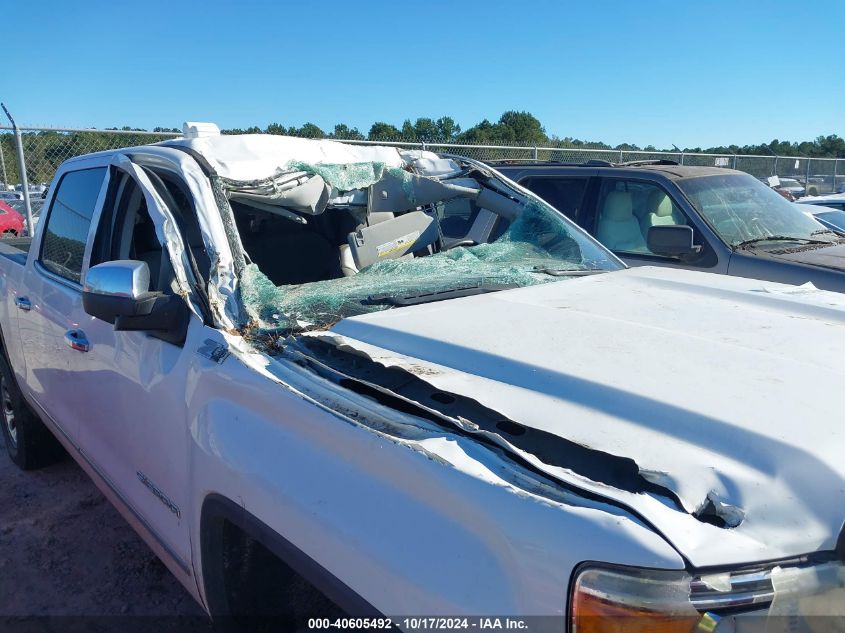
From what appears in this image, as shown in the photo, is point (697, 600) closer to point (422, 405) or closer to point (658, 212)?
point (422, 405)

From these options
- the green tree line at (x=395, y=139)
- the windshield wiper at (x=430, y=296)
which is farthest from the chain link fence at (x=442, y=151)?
the windshield wiper at (x=430, y=296)

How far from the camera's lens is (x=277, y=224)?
3639 mm

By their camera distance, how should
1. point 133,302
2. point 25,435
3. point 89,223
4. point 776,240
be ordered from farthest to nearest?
point 776,240 < point 25,435 < point 89,223 < point 133,302

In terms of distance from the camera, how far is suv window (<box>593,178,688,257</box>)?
5.42m

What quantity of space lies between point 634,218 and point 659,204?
0.22 m

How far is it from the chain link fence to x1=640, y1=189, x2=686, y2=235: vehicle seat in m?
1.50

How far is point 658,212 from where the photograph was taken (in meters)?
5.46

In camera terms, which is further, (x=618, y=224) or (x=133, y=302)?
(x=618, y=224)

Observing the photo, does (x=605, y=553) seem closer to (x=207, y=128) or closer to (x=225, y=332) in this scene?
(x=225, y=332)

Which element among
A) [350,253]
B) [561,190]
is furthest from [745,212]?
[350,253]

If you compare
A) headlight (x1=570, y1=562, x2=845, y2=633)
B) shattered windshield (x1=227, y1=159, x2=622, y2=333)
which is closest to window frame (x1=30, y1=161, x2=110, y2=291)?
shattered windshield (x1=227, y1=159, x2=622, y2=333)

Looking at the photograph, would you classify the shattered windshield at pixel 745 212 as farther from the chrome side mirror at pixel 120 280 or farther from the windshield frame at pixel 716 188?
the chrome side mirror at pixel 120 280

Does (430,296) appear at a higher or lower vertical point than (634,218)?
lower

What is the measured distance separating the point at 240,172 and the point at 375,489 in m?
1.58
